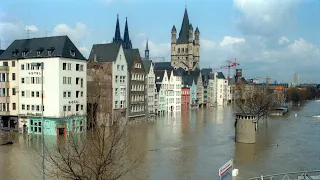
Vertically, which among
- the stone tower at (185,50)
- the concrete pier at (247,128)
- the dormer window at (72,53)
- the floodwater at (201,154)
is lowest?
the floodwater at (201,154)

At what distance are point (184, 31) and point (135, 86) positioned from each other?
10474cm

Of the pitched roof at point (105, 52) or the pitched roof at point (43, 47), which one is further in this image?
the pitched roof at point (105, 52)

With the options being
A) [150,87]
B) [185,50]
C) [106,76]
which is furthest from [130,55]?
[185,50]

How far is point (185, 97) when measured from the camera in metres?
106

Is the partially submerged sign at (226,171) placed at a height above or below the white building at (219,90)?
below

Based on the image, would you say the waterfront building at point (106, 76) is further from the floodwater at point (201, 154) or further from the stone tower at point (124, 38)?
Answer: the stone tower at point (124, 38)

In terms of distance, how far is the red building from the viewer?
103m

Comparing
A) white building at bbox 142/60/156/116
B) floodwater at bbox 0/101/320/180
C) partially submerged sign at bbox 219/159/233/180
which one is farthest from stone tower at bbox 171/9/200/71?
partially submerged sign at bbox 219/159/233/180

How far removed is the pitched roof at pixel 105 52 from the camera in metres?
57.8

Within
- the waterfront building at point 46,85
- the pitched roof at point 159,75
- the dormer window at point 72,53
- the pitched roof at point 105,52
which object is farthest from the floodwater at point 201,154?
the pitched roof at point 159,75

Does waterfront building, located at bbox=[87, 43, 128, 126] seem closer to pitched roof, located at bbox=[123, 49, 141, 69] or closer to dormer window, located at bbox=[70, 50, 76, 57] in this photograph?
pitched roof, located at bbox=[123, 49, 141, 69]

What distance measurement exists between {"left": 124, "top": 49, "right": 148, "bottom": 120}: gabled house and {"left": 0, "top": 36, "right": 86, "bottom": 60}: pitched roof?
50.9 ft

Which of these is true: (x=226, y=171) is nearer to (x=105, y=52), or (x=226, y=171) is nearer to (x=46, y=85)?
(x=46, y=85)

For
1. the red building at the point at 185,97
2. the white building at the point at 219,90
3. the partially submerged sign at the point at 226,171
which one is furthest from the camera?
the white building at the point at 219,90
